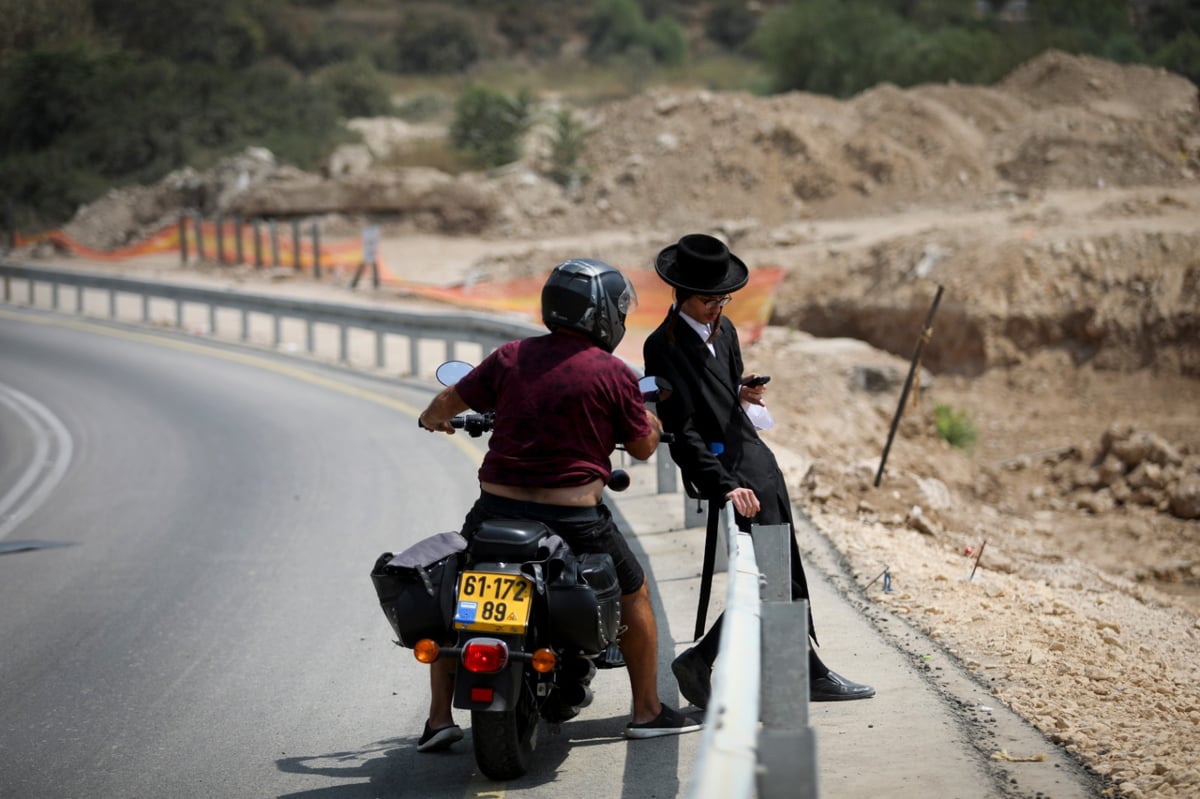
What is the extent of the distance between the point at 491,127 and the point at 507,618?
46.5 m

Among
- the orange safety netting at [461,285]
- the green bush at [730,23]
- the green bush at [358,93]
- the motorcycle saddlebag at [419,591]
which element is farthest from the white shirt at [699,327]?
the green bush at [730,23]

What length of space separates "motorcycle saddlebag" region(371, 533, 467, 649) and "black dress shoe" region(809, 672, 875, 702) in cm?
166

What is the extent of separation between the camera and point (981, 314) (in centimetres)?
2361

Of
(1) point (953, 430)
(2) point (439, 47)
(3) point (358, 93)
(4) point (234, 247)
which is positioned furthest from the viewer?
(2) point (439, 47)

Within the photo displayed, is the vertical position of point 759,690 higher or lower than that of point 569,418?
lower

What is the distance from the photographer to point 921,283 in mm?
24500

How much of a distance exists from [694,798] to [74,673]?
5.07 metres

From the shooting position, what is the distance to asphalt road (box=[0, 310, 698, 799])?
5.85 m

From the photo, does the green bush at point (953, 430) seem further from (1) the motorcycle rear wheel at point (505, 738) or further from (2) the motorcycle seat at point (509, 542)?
(2) the motorcycle seat at point (509, 542)

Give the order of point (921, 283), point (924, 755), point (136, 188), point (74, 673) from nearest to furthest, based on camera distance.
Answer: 1. point (924, 755)
2. point (74, 673)
3. point (921, 283)
4. point (136, 188)

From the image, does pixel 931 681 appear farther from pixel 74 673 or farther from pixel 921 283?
pixel 921 283

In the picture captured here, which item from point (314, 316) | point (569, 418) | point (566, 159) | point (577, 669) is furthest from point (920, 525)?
point (566, 159)

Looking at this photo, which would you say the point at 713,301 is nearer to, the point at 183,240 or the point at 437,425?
the point at 437,425

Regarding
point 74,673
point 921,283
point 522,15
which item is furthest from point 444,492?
point 522,15
